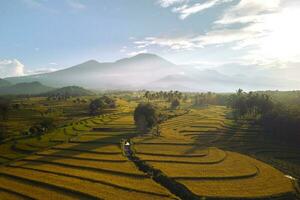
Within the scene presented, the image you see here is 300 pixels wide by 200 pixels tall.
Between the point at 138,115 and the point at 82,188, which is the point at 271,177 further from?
the point at 138,115

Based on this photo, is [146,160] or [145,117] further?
[145,117]

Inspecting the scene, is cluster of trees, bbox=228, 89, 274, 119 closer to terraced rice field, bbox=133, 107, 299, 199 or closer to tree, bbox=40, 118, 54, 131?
terraced rice field, bbox=133, 107, 299, 199

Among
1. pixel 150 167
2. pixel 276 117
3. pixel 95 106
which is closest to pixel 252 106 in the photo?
pixel 276 117

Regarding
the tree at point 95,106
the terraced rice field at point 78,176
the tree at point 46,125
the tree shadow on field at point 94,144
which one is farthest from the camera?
the tree at point 95,106

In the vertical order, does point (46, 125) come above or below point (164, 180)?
above

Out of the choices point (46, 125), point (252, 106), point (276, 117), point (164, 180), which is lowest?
point (164, 180)

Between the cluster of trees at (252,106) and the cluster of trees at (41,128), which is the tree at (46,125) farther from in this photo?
the cluster of trees at (252,106)

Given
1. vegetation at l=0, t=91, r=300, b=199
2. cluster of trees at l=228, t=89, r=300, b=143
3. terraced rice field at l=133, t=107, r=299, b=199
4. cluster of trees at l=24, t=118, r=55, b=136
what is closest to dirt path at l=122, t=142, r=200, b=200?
vegetation at l=0, t=91, r=300, b=199

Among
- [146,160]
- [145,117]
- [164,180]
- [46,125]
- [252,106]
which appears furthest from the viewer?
[252,106]

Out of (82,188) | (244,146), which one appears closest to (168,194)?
(82,188)

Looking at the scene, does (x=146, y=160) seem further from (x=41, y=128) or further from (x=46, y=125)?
(x=46, y=125)

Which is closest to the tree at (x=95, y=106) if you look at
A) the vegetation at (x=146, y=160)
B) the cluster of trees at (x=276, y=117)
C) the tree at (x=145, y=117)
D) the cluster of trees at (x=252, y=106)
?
the vegetation at (x=146, y=160)
